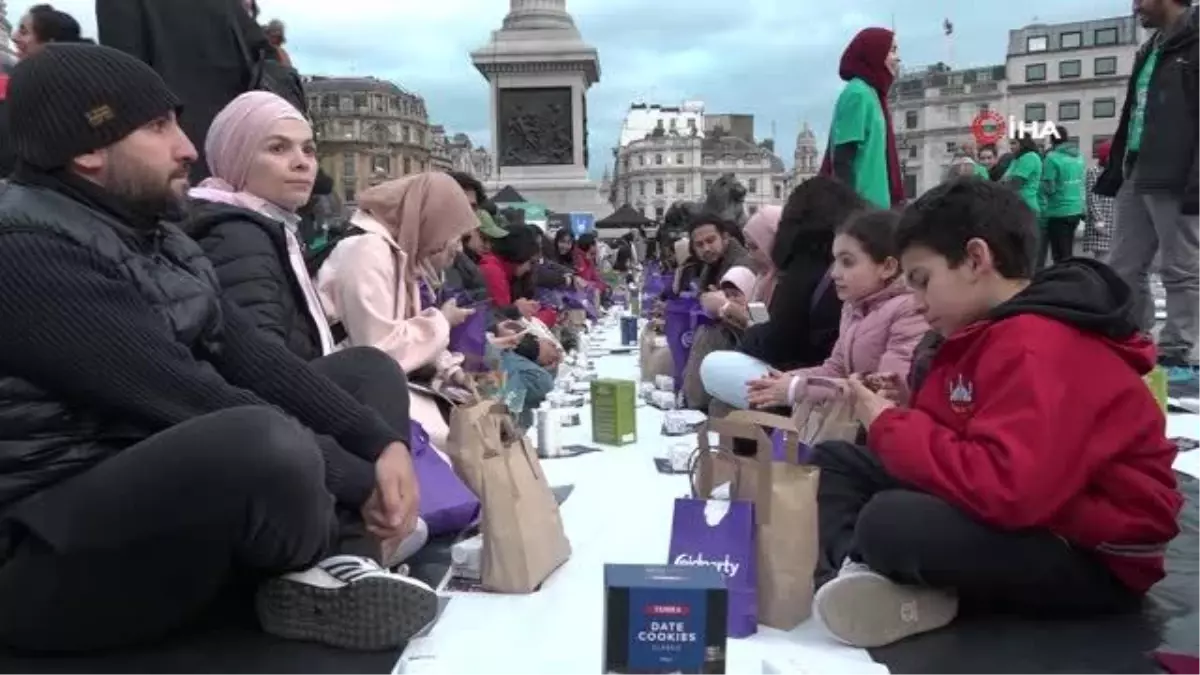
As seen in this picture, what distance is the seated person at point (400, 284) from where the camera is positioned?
357 centimetres

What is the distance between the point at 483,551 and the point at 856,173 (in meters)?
3.70

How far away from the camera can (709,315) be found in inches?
200

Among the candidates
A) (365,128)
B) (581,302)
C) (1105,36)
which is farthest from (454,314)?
(365,128)

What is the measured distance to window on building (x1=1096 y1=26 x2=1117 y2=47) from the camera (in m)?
65.8

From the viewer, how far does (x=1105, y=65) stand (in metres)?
65.6

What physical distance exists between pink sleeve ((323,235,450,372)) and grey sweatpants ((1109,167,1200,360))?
408 cm

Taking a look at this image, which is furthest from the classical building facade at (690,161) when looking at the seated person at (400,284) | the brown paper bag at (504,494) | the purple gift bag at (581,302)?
the brown paper bag at (504,494)

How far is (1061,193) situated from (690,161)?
276 feet

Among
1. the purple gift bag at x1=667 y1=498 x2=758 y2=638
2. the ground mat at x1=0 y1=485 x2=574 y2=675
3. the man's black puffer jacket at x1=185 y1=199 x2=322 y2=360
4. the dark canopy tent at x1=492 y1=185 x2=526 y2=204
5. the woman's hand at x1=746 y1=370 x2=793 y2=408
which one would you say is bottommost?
the ground mat at x1=0 y1=485 x2=574 y2=675

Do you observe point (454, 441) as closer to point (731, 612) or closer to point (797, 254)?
point (731, 612)

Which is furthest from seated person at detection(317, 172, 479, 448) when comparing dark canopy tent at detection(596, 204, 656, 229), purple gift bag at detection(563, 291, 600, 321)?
dark canopy tent at detection(596, 204, 656, 229)

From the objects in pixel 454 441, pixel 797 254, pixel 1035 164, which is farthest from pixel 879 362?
pixel 1035 164

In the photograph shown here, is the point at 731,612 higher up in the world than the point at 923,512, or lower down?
lower down

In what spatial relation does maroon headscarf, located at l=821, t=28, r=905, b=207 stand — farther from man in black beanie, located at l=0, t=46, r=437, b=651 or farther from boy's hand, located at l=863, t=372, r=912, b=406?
man in black beanie, located at l=0, t=46, r=437, b=651
